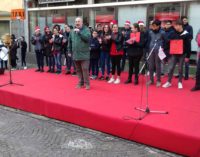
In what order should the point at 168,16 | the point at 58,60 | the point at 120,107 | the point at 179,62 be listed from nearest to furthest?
the point at 120,107
the point at 179,62
the point at 58,60
the point at 168,16

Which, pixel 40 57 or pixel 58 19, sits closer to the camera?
pixel 40 57

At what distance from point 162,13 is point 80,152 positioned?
8134mm

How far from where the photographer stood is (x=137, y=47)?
8.62m

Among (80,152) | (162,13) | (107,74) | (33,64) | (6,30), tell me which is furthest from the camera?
(6,30)

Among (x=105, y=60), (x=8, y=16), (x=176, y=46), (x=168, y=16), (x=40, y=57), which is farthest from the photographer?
(x=8, y=16)

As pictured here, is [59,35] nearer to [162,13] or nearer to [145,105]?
[162,13]

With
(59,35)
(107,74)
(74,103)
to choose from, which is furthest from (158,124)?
(59,35)

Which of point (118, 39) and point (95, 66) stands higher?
point (118, 39)

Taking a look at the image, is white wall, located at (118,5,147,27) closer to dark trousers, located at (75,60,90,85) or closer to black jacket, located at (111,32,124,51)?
black jacket, located at (111,32,124,51)

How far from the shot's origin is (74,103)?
6.81m

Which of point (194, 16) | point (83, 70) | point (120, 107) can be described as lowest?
point (120, 107)

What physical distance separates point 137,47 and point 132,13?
466cm

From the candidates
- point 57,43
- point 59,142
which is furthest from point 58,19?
point 59,142

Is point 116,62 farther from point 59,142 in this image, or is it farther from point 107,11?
point 107,11
